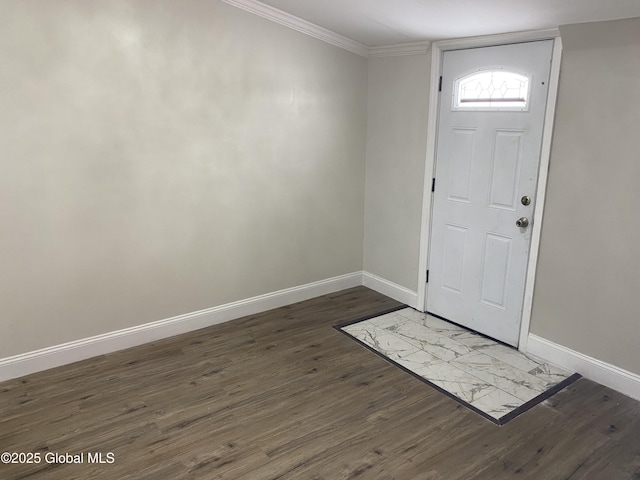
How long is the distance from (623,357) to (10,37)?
415cm

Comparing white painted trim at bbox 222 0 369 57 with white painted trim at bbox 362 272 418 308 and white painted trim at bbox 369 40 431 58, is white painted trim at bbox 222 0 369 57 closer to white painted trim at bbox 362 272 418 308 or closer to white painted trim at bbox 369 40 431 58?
white painted trim at bbox 369 40 431 58

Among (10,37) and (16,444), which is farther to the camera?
(10,37)

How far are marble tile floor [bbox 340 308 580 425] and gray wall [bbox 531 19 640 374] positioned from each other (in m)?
0.36

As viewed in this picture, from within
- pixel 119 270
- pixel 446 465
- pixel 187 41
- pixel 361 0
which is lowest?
pixel 446 465

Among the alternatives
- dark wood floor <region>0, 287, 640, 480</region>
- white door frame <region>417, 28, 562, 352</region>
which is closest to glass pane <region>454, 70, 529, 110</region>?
white door frame <region>417, 28, 562, 352</region>

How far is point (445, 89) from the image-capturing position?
3561 mm

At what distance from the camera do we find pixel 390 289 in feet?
14.2

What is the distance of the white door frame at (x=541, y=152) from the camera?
2.88 m

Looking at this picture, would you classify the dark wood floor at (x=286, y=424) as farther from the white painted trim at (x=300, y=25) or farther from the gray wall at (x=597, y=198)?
the white painted trim at (x=300, y=25)

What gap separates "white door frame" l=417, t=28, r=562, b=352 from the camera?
288 centimetres

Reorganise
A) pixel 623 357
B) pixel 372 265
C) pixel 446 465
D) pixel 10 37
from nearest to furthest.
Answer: pixel 446 465 < pixel 10 37 < pixel 623 357 < pixel 372 265

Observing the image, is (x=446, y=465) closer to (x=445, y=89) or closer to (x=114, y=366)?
(x=114, y=366)

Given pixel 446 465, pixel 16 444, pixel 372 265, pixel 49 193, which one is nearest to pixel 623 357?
pixel 446 465

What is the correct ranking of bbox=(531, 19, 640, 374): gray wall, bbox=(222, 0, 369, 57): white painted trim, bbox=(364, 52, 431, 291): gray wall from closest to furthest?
bbox=(531, 19, 640, 374): gray wall < bbox=(222, 0, 369, 57): white painted trim < bbox=(364, 52, 431, 291): gray wall
